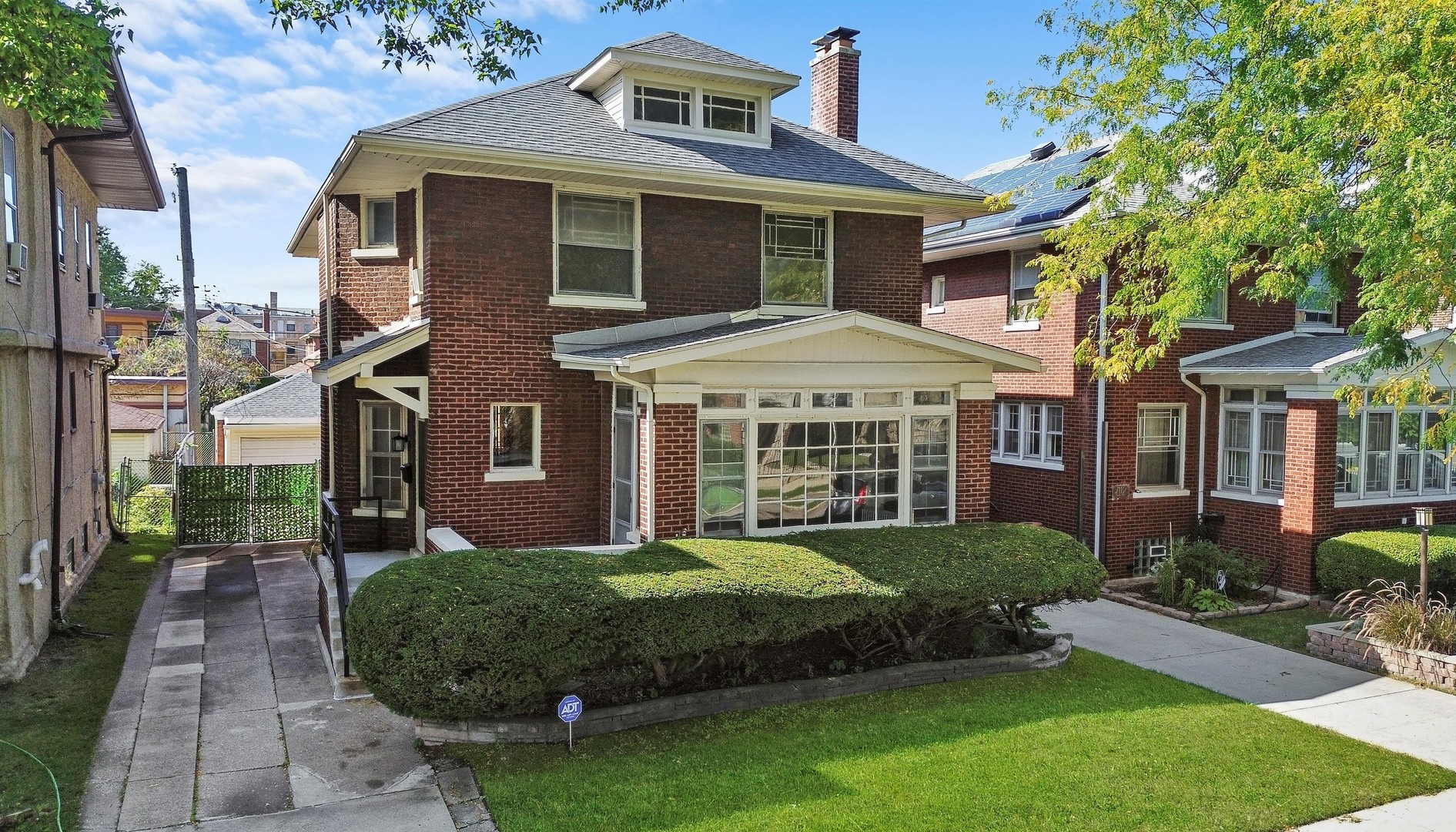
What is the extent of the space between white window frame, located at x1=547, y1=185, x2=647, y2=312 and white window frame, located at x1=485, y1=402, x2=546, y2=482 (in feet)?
4.55

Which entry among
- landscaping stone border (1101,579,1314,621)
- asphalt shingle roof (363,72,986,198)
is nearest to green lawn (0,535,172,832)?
asphalt shingle roof (363,72,986,198)

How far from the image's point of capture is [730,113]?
14.1 meters

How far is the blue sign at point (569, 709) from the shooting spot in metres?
7.54

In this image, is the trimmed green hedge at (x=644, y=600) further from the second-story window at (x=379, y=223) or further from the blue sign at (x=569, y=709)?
the second-story window at (x=379, y=223)

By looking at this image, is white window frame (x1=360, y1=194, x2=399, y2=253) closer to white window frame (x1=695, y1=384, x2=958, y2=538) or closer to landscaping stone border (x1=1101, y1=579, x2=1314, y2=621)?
white window frame (x1=695, y1=384, x2=958, y2=538)

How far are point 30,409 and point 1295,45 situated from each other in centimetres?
1405

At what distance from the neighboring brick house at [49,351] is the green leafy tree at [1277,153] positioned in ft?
36.8

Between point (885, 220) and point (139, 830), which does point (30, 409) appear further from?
point (885, 220)

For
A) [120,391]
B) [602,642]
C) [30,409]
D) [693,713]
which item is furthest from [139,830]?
[120,391]

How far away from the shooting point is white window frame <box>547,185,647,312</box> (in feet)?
40.6

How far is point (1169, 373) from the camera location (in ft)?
52.1

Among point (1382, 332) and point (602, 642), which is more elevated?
point (1382, 332)

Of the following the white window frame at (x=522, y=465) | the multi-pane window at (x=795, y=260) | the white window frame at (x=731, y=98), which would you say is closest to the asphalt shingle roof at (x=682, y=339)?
the multi-pane window at (x=795, y=260)

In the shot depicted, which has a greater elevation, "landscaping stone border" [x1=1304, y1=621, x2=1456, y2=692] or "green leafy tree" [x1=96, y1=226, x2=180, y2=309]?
"green leafy tree" [x1=96, y1=226, x2=180, y2=309]
